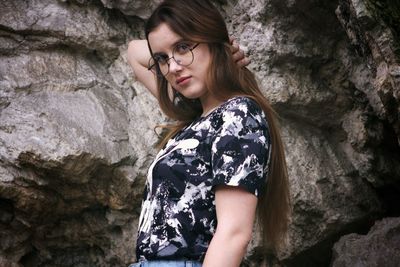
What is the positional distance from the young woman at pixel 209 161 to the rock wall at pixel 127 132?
0.94m

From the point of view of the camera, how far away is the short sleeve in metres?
1.47

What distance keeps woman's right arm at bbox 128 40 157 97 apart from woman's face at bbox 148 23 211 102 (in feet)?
2.15

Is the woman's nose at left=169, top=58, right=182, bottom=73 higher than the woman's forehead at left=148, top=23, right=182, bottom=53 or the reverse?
the reverse

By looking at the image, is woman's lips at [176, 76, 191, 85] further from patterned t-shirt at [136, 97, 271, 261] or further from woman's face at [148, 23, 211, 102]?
patterned t-shirt at [136, 97, 271, 261]

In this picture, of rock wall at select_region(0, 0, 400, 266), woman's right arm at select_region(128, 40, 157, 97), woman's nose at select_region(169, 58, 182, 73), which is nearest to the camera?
Result: woman's nose at select_region(169, 58, 182, 73)

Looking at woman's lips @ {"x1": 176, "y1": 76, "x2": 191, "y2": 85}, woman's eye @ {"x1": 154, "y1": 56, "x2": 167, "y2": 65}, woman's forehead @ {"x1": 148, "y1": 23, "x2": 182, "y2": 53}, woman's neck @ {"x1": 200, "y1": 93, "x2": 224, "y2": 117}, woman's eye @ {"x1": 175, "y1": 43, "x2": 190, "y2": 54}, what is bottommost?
woman's neck @ {"x1": 200, "y1": 93, "x2": 224, "y2": 117}

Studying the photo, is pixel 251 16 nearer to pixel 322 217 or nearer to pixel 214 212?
pixel 322 217

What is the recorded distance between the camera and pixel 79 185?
9.45ft

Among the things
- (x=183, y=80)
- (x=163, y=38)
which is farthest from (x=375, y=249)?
(x=163, y=38)

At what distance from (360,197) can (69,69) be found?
5.36 ft

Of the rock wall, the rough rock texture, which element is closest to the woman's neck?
the rock wall

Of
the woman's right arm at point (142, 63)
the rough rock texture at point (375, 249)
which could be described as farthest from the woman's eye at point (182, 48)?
the rough rock texture at point (375, 249)

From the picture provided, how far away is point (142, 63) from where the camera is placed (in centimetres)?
245

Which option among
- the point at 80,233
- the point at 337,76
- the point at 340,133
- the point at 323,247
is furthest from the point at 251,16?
the point at 80,233
